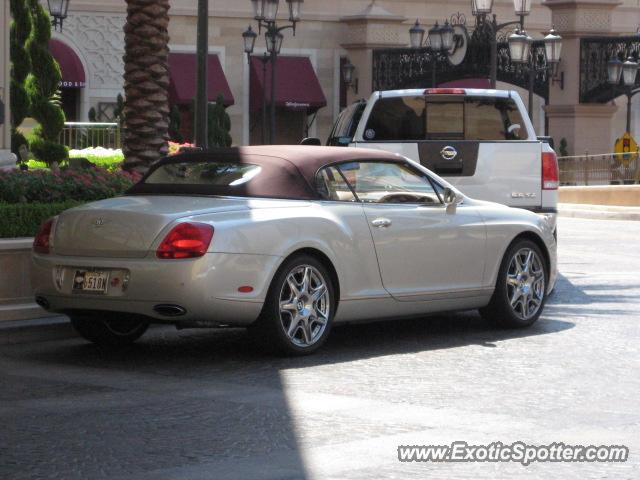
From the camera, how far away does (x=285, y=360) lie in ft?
33.2

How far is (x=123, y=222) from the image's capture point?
32.6 feet

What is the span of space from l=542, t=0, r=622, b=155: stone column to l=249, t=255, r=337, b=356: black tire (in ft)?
126

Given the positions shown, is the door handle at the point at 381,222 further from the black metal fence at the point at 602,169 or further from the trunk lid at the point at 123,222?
the black metal fence at the point at 602,169

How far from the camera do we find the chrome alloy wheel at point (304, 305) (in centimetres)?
1010

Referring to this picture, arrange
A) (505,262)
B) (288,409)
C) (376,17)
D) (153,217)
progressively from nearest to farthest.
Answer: (288,409) < (153,217) < (505,262) < (376,17)

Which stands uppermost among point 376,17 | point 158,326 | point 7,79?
point 376,17

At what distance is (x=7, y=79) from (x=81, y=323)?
8897 millimetres

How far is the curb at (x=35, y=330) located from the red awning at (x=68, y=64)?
38.3 metres

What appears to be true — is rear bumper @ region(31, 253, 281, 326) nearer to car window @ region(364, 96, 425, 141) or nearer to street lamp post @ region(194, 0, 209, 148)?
car window @ region(364, 96, 425, 141)

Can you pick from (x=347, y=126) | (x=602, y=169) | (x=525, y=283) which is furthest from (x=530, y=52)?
(x=525, y=283)

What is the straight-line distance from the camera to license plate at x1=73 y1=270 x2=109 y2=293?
391 inches

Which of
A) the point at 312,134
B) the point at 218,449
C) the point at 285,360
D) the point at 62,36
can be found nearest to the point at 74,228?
the point at 285,360

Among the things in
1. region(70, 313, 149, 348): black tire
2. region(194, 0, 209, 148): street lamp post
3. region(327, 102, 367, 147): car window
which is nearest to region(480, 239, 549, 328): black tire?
region(70, 313, 149, 348): black tire

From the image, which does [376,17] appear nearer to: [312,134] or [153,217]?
[312,134]
